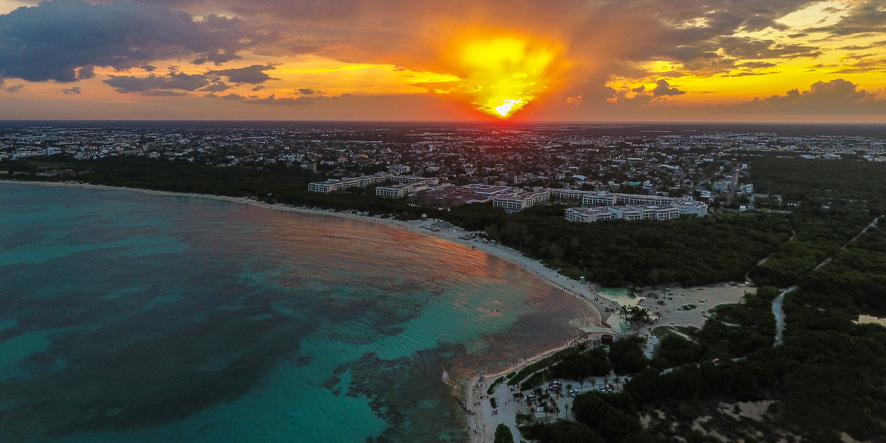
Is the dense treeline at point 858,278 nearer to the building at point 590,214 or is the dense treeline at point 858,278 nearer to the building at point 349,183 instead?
the building at point 590,214

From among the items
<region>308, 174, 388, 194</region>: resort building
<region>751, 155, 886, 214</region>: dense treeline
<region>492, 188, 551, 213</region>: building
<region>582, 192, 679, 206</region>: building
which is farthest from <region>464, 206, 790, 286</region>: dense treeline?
<region>308, 174, 388, 194</region>: resort building

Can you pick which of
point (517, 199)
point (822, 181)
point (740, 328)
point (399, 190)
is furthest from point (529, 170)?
point (740, 328)

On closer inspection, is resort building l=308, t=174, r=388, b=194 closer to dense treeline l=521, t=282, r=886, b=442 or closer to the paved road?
the paved road

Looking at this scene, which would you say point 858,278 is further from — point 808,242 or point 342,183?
point 342,183

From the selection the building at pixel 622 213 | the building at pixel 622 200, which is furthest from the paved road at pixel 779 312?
the building at pixel 622 200

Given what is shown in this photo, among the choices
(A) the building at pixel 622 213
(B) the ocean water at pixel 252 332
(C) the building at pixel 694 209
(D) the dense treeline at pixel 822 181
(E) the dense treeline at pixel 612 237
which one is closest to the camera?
(B) the ocean water at pixel 252 332

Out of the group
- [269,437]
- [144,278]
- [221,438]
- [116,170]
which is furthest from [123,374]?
[116,170]
